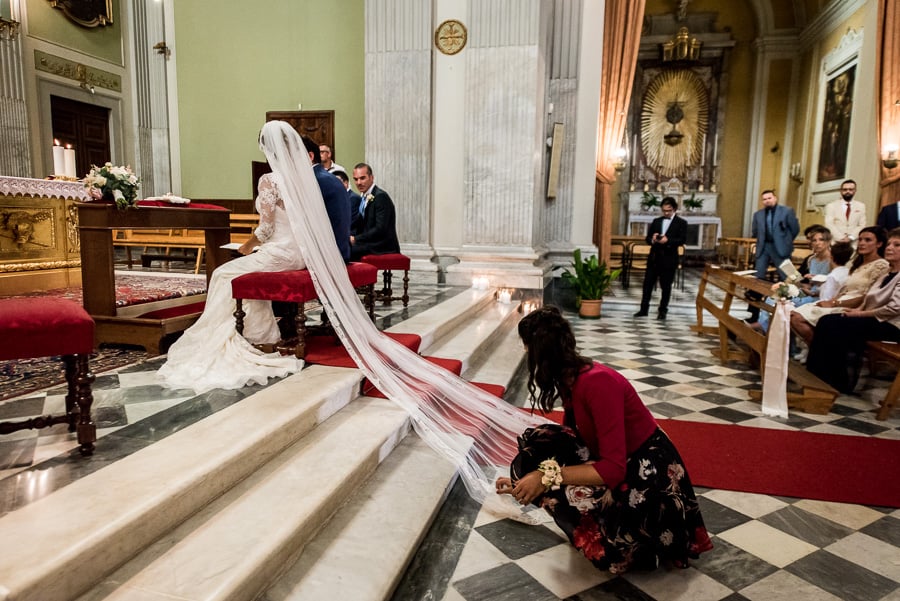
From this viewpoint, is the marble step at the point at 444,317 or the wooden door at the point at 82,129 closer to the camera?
the marble step at the point at 444,317

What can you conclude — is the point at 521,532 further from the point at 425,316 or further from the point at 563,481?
the point at 425,316

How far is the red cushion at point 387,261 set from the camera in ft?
19.7

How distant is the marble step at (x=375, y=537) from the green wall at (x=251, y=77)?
8412 millimetres

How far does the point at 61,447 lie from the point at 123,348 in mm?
1968

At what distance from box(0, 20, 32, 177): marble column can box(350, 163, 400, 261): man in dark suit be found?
6827 mm

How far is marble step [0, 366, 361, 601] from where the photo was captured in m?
1.59

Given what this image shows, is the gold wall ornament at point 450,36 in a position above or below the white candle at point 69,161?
above

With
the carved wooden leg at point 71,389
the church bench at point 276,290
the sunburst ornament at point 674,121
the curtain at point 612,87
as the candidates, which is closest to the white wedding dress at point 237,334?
the church bench at point 276,290

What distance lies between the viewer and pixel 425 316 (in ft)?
18.0

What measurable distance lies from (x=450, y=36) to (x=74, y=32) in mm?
7116

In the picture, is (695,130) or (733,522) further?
(695,130)

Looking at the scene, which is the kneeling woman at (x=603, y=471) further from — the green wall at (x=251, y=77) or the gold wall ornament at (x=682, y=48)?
the gold wall ornament at (x=682, y=48)

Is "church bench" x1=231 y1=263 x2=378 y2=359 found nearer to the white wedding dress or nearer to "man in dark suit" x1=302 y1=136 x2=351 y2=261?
the white wedding dress

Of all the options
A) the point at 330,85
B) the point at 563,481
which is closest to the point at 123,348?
the point at 563,481
